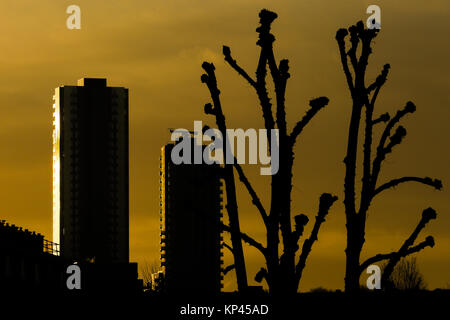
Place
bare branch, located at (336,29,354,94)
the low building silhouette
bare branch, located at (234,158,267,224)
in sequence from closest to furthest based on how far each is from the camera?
1. bare branch, located at (234,158,267,224)
2. bare branch, located at (336,29,354,94)
3. the low building silhouette

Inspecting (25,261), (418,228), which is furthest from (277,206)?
(25,261)

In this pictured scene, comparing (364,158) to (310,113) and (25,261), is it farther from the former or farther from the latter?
(25,261)

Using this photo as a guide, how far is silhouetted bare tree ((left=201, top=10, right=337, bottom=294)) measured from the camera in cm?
2150

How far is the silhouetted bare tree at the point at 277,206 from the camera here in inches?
846

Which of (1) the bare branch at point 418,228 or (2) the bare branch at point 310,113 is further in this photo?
(1) the bare branch at point 418,228

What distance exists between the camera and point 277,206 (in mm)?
21438

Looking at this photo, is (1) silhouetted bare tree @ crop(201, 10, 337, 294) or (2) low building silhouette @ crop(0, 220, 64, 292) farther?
(2) low building silhouette @ crop(0, 220, 64, 292)

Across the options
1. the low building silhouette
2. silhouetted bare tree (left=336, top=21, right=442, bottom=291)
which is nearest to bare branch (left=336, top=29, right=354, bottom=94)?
silhouetted bare tree (left=336, top=21, right=442, bottom=291)

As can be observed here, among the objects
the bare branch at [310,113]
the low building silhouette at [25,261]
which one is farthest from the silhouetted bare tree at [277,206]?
the low building silhouette at [25,261]

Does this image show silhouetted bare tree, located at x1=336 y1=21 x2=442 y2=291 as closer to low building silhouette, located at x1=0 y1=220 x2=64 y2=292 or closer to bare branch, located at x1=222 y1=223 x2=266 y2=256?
bare branch, located at x1=222 y1=223 x2=266 y2=256

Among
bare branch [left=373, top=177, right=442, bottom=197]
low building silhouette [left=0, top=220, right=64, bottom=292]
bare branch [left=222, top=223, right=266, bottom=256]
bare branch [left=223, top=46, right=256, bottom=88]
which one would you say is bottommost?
bare branch [left=222, top=223, right=266, bottom=256]

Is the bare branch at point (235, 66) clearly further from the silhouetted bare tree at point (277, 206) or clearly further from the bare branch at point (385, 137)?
the bare branch at point (385, 137)
